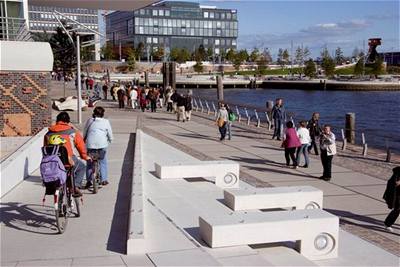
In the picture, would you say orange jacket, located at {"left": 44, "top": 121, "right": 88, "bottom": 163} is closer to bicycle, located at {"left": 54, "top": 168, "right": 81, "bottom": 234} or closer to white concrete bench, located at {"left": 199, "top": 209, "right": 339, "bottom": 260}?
bicycle, located at {"left": 54, "top": 168, "right": 81, "bottom": 234}

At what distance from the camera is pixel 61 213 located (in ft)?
22.1

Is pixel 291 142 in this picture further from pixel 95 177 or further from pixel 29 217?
pixel 29 217

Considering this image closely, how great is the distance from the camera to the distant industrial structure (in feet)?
473

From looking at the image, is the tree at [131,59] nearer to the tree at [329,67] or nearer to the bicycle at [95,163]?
the tree at [329,67]

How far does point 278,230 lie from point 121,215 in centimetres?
242

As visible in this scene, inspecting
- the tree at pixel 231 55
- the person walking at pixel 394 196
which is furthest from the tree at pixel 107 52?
the person walking at pixel 394 196

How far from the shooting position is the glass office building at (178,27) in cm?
14425

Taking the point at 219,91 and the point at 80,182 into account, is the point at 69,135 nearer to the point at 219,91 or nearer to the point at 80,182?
the point at 80,182

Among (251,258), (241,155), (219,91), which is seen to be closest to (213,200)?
(251,258)

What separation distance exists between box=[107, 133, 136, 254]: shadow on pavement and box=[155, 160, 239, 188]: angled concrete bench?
730 millimetres

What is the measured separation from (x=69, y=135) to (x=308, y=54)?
169 metres

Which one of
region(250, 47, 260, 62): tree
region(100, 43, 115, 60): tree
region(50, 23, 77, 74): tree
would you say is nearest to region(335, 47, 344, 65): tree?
region(250, 47, 260, 62): tree

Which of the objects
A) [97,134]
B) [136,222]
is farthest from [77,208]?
[97,134]

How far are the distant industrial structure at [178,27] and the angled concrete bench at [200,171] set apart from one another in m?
134
